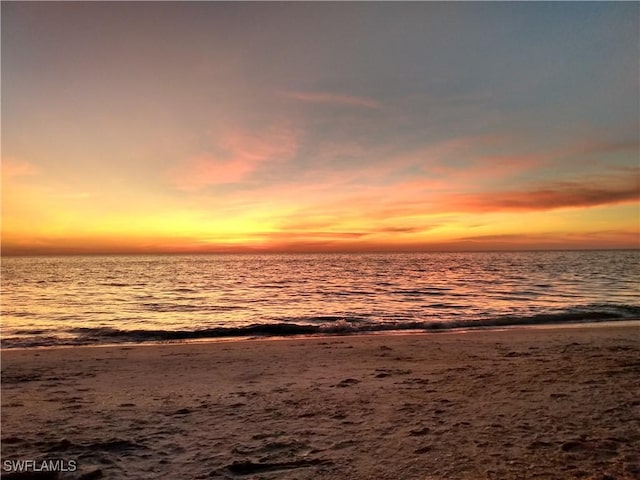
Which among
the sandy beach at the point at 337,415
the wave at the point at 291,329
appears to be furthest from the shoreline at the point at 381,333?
the sandy beach at the point at 337,415

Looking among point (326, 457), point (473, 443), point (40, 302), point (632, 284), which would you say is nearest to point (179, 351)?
point (326, 457)

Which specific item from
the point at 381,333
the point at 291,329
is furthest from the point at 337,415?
the point at 291,329

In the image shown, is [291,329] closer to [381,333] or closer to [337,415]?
[381,333]

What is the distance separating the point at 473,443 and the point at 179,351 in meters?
9.71

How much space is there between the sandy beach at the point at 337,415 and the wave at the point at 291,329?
5234 mm

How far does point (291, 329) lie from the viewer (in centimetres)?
1803

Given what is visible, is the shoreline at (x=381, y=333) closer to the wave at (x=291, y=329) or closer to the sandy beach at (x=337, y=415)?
the wave at (x=291, y=329)

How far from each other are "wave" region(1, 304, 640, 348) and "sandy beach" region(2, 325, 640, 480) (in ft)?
17.2

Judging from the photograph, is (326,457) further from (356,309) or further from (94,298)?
(94,298)

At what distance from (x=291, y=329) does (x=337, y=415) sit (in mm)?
11987

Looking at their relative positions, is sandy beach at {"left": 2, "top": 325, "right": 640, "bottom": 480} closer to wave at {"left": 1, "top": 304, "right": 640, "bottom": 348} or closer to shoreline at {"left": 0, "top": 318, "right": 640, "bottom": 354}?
shoreline at {"left": 0, "top": 318, "right": 640, "bottom": 354}

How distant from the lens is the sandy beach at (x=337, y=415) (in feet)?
15.1

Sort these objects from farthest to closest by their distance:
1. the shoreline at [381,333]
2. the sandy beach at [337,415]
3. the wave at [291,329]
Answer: the wave at [291,329] < the shoreline at [381,333] < the sandy beach at [337,415]

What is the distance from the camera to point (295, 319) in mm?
20406
